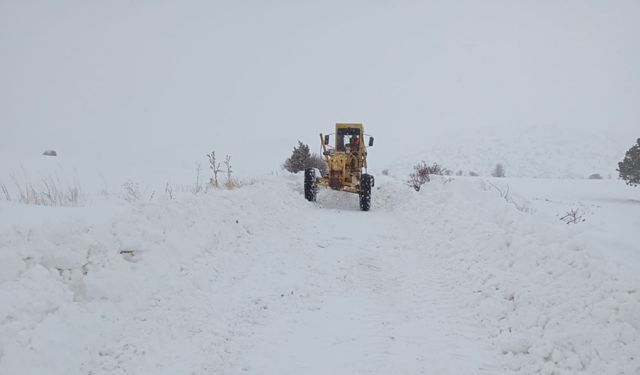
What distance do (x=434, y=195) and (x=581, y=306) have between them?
7.86m

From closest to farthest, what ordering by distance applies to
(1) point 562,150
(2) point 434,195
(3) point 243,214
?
(3) point 243,214 < (2) point 434,195 < (1) point 562,150

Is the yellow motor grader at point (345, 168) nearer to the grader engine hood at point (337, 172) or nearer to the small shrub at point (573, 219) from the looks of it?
the grader engine hood at point (337, 172)

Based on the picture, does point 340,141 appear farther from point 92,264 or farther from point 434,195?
point 92,264

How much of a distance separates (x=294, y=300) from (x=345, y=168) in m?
9.31

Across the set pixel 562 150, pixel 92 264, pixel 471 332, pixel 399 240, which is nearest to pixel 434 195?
pixel 399 240

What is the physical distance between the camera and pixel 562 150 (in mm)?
64188

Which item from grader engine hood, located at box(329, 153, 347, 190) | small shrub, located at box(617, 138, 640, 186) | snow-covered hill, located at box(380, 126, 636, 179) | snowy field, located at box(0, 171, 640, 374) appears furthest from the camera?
snow-covered hill, located at box(380, 126, 636, 179)

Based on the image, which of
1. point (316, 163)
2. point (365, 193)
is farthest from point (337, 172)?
point (316, 163)

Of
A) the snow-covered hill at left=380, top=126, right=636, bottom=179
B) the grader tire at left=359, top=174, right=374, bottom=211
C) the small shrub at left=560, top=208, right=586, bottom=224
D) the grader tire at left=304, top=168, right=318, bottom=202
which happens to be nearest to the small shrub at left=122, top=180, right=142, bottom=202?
the grader tire at left=304, top=168, right=318, bottom=202

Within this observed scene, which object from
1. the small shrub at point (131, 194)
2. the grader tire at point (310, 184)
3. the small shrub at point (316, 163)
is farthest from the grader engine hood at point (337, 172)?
the small shrub at point (316, 163)

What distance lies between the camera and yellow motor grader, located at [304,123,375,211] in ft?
44.9

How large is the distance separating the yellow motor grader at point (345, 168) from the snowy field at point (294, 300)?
599 cm

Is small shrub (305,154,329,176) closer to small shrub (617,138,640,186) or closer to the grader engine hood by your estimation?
the grader engine hood

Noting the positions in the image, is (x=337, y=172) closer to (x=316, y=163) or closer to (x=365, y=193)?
(x=365, y=193)
